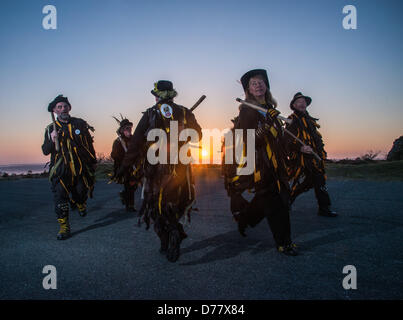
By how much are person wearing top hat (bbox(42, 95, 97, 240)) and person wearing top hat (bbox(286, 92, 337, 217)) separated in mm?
3759

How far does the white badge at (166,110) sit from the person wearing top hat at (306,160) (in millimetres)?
2755

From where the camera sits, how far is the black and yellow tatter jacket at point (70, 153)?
14.9 feet

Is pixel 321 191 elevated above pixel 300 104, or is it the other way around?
pixel 300 104

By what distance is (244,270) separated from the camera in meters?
2.89

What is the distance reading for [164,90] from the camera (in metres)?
3.51

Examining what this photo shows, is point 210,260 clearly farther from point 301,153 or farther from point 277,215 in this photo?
point 301,153

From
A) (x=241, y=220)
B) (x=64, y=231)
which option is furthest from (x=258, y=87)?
(x=64, y=231)

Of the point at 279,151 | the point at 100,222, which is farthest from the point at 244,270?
the point at 100,222

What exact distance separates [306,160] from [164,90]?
3.18m

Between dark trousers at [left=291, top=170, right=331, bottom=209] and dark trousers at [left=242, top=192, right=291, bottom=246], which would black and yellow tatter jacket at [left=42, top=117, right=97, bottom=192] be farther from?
dark trousers at [left=291, top=170, right=331, bottom=209]

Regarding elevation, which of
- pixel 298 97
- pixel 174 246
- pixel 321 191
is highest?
pixel 298 97

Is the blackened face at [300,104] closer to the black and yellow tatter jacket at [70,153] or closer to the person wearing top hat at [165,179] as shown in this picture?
the person wearing top hat at [165,179]

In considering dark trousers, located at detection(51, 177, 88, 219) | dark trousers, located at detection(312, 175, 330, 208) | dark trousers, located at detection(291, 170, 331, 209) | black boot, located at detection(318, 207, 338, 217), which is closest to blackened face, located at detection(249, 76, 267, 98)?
dark trousers, located at detection(291, 170, 331, 209)
